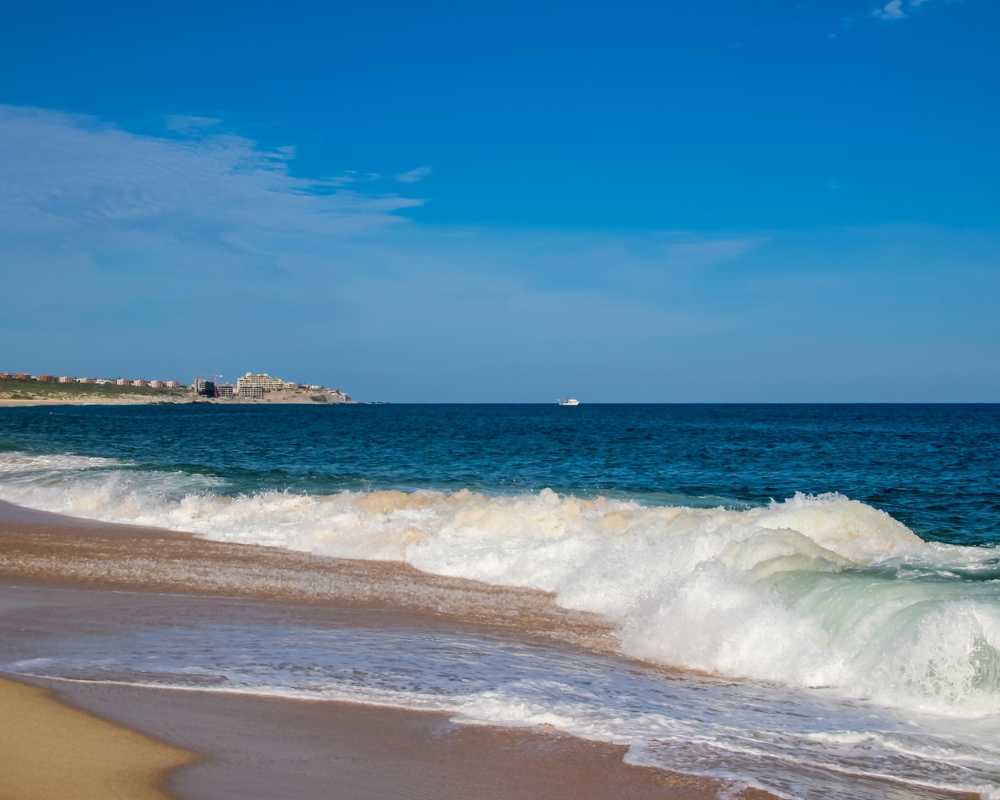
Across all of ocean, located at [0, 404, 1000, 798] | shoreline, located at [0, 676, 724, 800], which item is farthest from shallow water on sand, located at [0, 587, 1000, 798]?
shoreline, located at [0, 676, 724, 800]

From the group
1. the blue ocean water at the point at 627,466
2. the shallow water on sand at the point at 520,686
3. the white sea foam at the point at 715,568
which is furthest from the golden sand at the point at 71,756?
the blue ocean water at the point at 627,466

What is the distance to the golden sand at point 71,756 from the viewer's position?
4.41 meters

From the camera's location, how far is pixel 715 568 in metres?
9.68

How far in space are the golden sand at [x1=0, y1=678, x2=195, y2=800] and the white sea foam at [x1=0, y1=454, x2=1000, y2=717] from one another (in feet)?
15.5

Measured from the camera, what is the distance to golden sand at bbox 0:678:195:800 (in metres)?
4.41

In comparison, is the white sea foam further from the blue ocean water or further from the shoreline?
the blue ocean water

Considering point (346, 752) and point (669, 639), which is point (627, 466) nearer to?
point (669, 639)

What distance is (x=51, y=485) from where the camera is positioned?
22297 millimetres

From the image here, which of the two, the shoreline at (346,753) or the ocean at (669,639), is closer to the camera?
the shoreline at (346,753)

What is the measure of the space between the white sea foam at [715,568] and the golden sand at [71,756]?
4723mm

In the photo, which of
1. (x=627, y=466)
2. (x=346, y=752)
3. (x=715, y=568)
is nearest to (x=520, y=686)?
(x=346, y=752)

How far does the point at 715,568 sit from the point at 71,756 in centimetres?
693

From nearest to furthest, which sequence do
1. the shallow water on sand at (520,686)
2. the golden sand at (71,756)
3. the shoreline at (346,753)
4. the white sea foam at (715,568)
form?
the golden sand at (71,756), the shoreline at (346,753), the shallow water on sand at (520,686), the white sea foam at (715,568)

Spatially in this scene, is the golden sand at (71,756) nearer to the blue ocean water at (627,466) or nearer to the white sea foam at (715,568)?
the white sea foam at (715,568)
